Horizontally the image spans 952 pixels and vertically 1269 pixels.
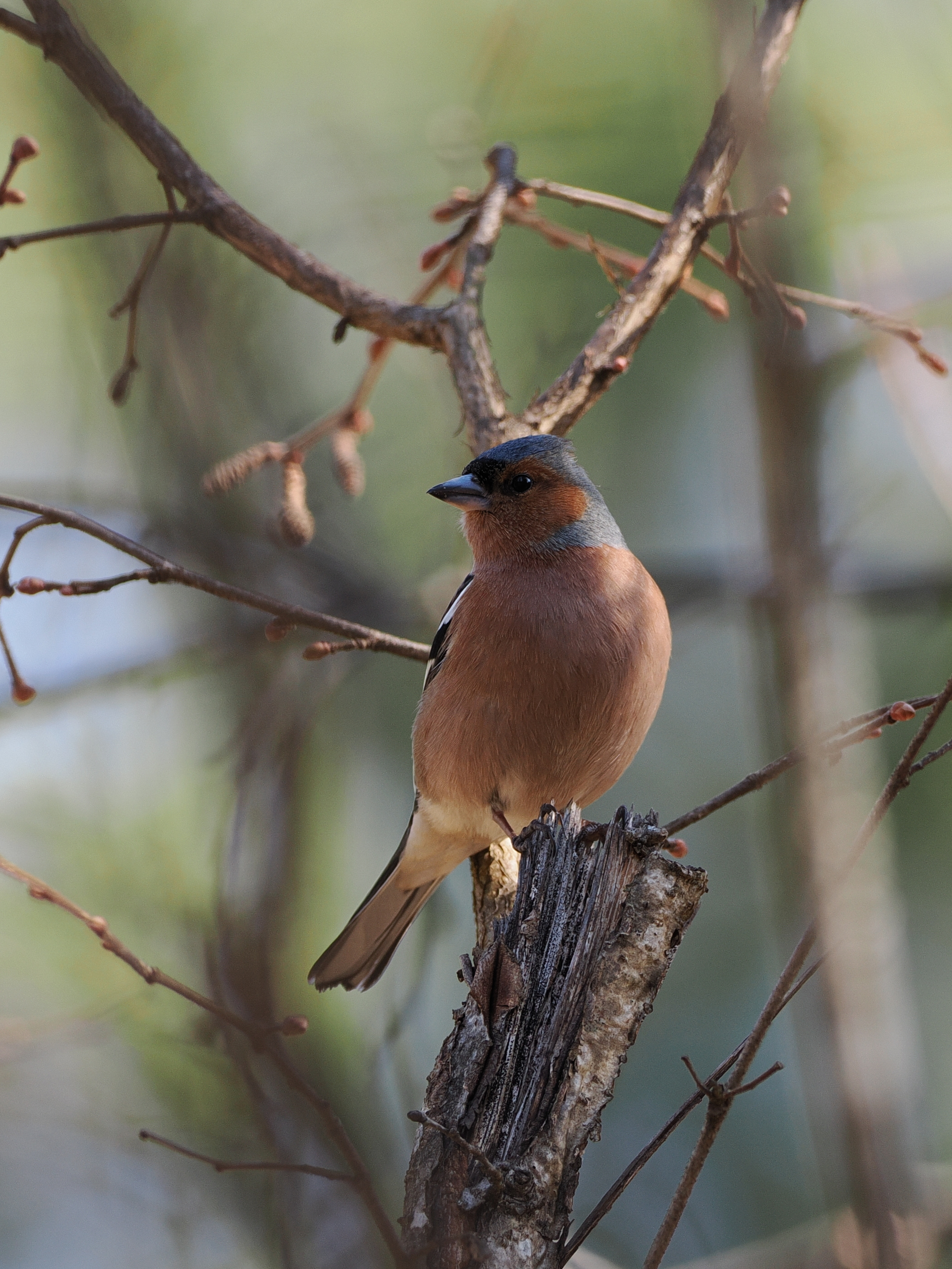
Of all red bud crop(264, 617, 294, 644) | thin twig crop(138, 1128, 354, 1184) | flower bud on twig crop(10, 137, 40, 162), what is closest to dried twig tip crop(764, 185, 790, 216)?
red bud crop(264, 617, 294, 644)

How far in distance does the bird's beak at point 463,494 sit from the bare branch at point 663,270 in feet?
2.10

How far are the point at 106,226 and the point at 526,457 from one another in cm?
169

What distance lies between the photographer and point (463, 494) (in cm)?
457

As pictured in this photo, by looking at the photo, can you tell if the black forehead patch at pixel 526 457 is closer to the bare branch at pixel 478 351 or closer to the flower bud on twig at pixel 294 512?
the bare branch at pixel 478 351

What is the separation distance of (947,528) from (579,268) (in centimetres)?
287

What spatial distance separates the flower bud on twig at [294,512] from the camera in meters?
3.67

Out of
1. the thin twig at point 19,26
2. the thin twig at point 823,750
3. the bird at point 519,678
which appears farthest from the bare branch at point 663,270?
the thin twig at point 19,26

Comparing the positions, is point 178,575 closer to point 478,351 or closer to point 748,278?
point 478,351

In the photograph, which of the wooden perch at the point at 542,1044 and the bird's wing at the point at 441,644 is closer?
the wooden perch at the point at 542,1044

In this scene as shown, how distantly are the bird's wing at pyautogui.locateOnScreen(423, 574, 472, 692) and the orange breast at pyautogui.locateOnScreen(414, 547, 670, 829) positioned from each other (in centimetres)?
6

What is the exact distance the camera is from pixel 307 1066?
8.51ft

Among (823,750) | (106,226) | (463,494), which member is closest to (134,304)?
(106,226)

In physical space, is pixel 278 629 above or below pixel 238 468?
below

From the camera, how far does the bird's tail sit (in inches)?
184
